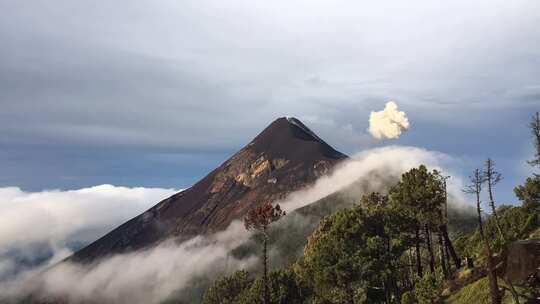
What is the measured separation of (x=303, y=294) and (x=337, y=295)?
26900mm

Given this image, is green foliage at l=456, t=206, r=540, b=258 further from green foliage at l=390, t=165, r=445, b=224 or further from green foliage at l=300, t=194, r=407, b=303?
green foliage at l=300, t=194, r=407, b=303

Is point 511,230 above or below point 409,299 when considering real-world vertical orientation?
above

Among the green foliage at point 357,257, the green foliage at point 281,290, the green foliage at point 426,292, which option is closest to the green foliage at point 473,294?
the green foliage at point 426,292

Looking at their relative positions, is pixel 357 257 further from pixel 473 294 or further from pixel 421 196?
pixel 473 294

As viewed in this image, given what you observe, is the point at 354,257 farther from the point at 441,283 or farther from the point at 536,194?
the point at 536,194

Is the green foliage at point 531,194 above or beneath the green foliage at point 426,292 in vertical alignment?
above

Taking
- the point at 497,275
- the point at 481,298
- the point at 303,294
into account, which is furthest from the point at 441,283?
the point at 497,275

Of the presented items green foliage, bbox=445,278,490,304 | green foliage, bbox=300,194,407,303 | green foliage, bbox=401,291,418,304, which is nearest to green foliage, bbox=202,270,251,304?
green foliage, bbox=300,194,407,303

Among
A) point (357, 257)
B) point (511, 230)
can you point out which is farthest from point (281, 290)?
point (511, 230)

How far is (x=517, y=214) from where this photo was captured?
3696 inches

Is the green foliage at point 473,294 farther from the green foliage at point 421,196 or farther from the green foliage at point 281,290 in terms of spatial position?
the green foliage at point 281,290

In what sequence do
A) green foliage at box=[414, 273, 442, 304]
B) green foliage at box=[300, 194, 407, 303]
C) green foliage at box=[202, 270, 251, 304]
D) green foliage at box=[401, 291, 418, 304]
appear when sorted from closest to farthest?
green foliage at box=[414, 273, 442, 304], green foliage at box=[401, 291, 418, 304], green foliage at box=[300, 194, 407, 303], green foliage at box=[202, 270, 251, 304]

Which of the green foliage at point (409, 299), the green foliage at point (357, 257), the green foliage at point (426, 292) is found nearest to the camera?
the green foliage at point (426, 292)

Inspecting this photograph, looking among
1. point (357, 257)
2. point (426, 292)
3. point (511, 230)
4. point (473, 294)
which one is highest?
point (511, 230)
